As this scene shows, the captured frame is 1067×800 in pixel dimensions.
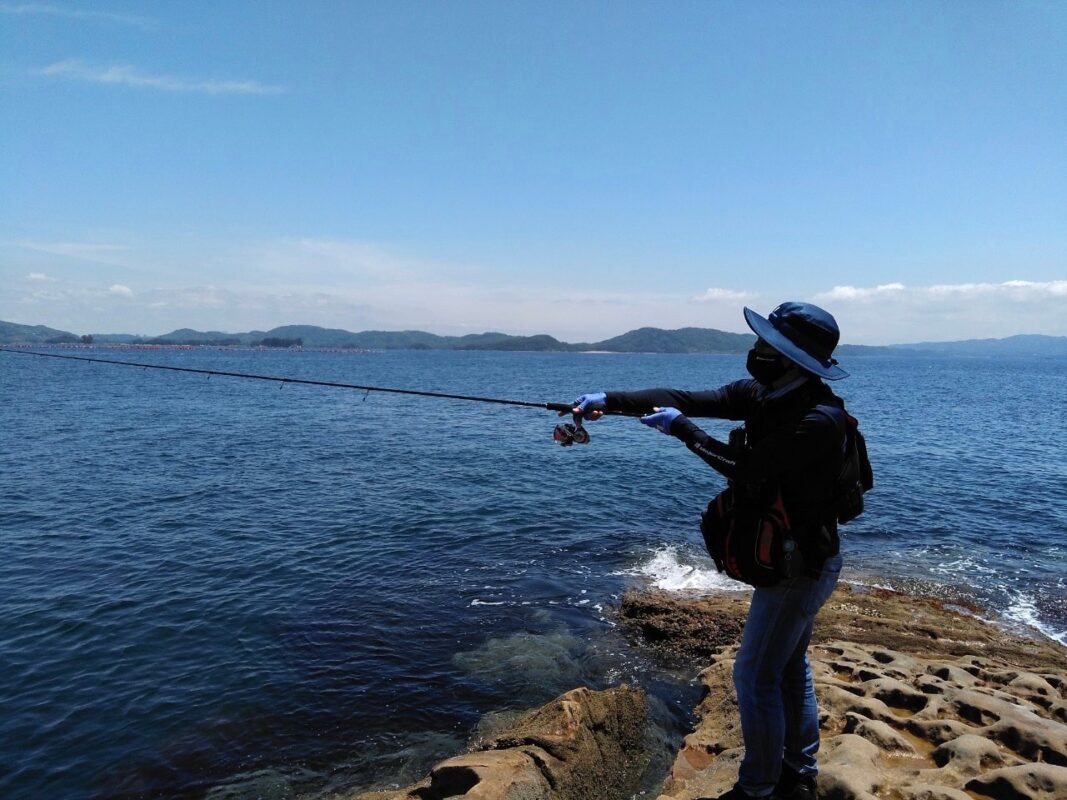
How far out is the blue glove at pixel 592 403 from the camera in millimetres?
5203

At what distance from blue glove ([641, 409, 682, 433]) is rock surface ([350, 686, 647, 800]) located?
3.73 meters

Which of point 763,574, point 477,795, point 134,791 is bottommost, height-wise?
point 134,791

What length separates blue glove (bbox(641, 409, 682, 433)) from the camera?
4387mm

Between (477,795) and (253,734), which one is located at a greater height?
(477,795)

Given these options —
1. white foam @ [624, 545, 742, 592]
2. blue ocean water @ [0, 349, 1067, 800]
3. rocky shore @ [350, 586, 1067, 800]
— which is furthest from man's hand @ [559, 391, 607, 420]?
white foam @ [624, 545, 742, 592]

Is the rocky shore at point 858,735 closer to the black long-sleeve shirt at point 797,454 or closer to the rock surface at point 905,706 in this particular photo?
the rock surface at point 905,706

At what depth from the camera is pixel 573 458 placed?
97.2 feet

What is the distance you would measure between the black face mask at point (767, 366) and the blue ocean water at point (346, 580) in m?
6.42

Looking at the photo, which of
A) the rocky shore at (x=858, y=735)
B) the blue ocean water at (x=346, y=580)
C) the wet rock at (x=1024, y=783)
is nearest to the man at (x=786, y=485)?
the rocky shore at (x=858, y=735)

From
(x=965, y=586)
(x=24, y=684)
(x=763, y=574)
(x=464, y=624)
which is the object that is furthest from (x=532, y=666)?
(x=965, y=586)

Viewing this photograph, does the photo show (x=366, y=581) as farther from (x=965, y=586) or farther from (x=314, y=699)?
(x=965, y=586)

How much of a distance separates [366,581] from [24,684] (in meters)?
6.06

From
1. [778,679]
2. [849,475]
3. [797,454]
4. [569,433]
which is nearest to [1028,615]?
[778,679]

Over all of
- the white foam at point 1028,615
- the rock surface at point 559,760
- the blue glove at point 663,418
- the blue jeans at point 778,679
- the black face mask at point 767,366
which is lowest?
the white foam at point 1028,615
